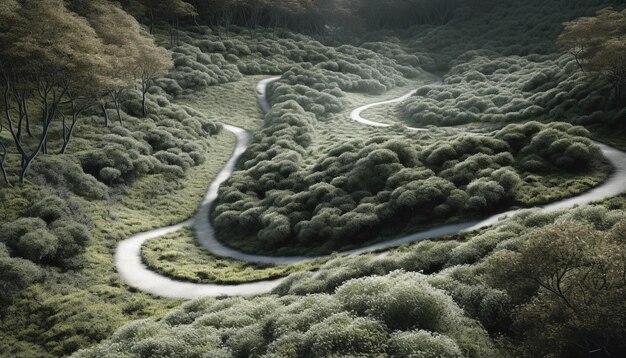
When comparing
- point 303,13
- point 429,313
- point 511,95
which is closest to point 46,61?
point 429,313

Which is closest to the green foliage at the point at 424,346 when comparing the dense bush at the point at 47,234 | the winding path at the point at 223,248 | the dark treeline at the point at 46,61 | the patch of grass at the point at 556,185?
the winding path at the point at 223,248

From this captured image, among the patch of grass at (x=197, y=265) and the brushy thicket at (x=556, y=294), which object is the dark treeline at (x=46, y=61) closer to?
the patch of grass at (x=197, y=265)

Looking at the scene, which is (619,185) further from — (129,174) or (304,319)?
(129,174)

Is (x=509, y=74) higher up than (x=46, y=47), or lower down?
higher up

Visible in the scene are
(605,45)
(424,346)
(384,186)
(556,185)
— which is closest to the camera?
(424,346)

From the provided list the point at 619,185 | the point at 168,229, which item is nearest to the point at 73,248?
the point at 168,229

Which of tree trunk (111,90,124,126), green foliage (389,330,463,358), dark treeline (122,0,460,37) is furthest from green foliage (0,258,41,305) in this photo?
dark treeline (122,0,460,37)

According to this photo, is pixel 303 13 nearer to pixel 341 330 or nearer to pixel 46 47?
pixel 46 47
